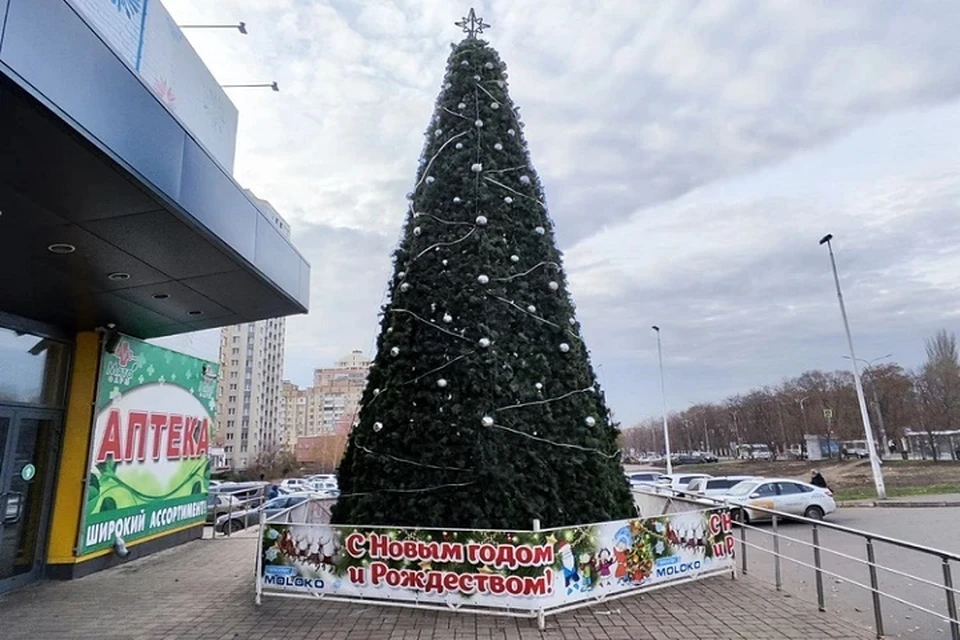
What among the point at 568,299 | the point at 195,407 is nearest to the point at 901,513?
the point at 568,299

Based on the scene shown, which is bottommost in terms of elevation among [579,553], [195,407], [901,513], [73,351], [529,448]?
[901,513]

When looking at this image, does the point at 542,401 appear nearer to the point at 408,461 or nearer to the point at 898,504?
the point at 408,461

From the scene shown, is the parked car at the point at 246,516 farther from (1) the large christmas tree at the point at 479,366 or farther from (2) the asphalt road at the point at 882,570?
(2) the asphalt road at the point at 882,570

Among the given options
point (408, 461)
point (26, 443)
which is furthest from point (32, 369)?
point (408, 461)

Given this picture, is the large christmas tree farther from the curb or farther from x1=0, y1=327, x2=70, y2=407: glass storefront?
the curb

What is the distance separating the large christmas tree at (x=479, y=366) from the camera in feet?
20.2

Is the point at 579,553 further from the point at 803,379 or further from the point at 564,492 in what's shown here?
the point at 803,379

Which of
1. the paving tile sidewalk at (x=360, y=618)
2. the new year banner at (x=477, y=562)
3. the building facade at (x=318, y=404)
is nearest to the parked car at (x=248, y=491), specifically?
the paving tile sidewalk at (x=360, y=618)

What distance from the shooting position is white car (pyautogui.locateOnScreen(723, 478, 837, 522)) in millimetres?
14453

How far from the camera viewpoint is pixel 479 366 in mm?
Result: 6379

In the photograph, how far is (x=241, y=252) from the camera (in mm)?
5781

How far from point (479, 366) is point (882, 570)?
20.5 ft

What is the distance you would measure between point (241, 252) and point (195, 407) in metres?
6.36

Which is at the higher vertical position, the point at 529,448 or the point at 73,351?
the point at 73,351
